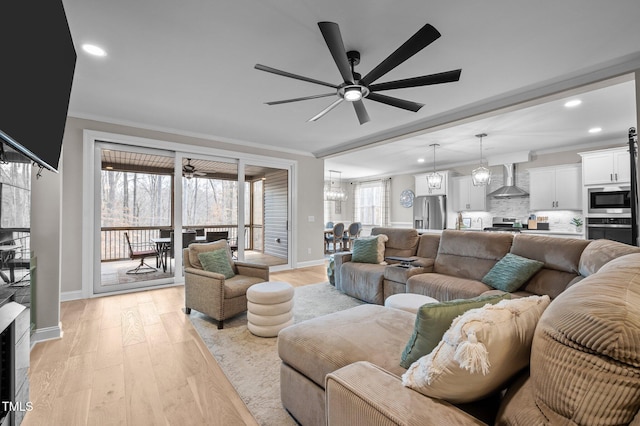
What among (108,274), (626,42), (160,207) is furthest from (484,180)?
(108,274)

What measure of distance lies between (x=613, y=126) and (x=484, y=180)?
198 cm

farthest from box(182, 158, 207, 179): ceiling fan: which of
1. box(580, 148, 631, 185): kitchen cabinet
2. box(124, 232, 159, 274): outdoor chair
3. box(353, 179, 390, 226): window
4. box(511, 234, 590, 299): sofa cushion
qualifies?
box(580, 148, 631, 185): kitchen cabinet

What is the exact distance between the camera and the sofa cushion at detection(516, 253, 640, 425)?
0.57 metres

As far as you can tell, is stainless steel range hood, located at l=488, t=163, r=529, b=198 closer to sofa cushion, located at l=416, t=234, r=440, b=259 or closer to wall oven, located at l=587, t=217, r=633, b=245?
wall oven, located at l=587, t=217, r=633, b=245

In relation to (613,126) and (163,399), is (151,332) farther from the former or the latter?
(613,126)

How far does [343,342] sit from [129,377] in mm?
1720

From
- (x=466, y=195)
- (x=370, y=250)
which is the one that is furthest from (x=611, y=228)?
(x=370, y=250)

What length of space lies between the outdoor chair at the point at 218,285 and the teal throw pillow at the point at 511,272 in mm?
2509

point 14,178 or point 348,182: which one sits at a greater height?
point 348,182

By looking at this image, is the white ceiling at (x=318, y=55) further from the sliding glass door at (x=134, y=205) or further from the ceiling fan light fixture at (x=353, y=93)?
the sliding glass door at (x=134, y=205)

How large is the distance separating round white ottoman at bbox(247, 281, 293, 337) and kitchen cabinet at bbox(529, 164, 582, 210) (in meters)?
6.09

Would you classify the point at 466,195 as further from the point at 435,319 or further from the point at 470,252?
the point at 435,319

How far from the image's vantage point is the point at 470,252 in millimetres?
3395

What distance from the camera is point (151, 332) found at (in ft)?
9.41
